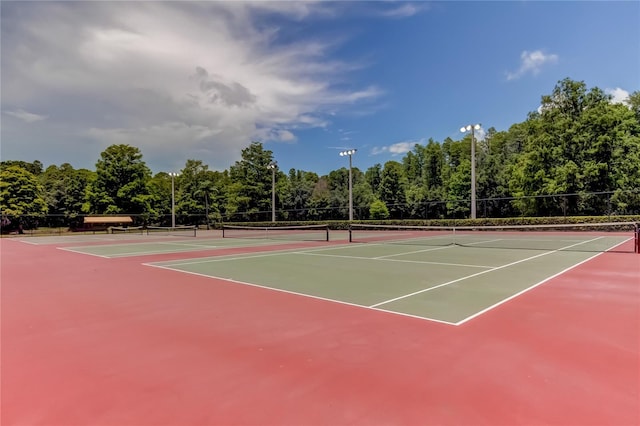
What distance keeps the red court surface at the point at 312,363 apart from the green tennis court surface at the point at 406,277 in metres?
0.48

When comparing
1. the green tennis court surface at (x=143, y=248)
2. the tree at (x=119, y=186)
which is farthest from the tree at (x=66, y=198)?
the green tennis court surface at (x=143, y=248)

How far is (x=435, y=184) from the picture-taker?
171 feet

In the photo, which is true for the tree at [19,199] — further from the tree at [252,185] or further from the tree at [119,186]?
the tree at [252,185]

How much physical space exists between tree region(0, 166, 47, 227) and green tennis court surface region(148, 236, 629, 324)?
131 feet

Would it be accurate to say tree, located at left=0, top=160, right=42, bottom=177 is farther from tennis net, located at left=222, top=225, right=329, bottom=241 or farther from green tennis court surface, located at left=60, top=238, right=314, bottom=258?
green tennis court surface, located at left=60, top=238, right=314, bottom=258

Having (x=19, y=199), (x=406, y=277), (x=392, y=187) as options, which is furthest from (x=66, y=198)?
(x=406, y=277)

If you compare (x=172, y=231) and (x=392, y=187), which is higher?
(x=392, y=187)

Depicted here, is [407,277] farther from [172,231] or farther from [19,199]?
[19,199]

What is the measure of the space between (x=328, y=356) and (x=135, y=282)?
6.10 m

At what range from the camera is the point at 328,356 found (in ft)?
12.0

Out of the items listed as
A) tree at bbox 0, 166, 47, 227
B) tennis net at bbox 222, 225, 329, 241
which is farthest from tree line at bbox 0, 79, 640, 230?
tennis net at bbox 222, 225, 329, 241

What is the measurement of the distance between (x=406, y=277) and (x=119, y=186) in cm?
4707

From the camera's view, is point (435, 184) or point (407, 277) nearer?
point (407, 277)

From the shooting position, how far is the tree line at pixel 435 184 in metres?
31.5
